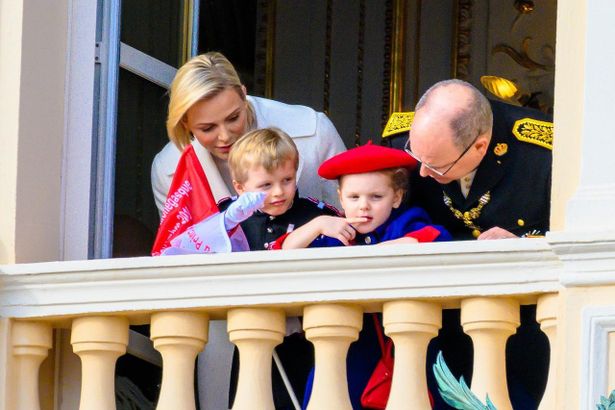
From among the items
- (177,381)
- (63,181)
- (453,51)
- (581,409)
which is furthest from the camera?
(453,51)

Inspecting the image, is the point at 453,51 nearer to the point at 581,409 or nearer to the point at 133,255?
the point at 133,255

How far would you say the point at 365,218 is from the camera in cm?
630

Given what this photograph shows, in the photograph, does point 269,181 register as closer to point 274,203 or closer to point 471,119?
point 274,203

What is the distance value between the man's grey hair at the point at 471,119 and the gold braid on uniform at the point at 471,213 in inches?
6.4

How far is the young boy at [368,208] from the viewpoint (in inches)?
248

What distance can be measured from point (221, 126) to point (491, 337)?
3.60 feet

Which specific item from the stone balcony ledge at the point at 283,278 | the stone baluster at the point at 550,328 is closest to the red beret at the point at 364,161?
the stone balcony ledge at the point at 283,278

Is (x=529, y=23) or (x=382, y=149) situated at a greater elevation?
(x=529, y=23)

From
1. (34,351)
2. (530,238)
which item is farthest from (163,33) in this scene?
(530,238)

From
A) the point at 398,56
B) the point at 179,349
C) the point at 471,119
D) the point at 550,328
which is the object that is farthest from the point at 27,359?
the point at 398,56

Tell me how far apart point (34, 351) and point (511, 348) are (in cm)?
123

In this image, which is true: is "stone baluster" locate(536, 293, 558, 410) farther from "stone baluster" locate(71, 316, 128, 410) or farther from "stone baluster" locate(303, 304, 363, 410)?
"stone baluster" locate(71, 316, 128, 410)

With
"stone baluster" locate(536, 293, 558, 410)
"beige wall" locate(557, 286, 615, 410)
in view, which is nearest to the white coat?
"stone baluster" locate(536, 293, 558, 410)

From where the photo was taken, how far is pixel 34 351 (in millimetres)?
6477
